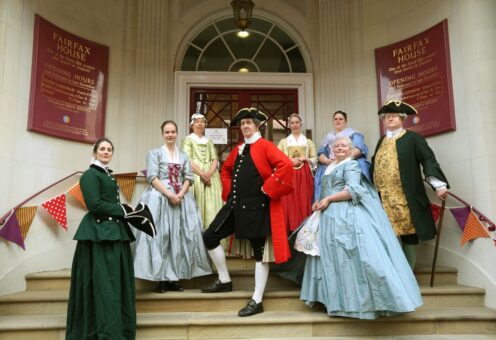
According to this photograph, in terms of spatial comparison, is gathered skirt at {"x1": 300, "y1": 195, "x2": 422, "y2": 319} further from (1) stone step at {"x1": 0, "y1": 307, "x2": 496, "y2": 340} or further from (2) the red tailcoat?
(2) the red tailcoat

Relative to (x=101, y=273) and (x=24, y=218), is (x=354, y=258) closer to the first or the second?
(x=101, y=273)

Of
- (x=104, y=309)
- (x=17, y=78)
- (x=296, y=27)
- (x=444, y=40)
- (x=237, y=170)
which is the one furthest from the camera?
(x=296, y=27)

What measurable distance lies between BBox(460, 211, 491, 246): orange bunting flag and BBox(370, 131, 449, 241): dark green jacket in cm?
40

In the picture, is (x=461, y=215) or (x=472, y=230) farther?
(x=461, y=215)

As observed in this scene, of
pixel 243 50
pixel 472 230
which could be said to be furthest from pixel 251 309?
pixel 243 50

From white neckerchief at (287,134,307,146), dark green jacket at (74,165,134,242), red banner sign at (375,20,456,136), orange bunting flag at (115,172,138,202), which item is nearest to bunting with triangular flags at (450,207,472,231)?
red banner sign at (375,20,456,136)

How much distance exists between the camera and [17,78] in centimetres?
445

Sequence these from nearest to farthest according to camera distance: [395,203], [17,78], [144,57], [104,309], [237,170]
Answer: [104,309] < [237,170] < [395,203] < [17,78] < [144,57]

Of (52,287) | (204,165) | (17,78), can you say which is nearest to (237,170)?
(204,165)

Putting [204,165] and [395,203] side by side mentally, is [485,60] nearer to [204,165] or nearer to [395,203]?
[395,203]

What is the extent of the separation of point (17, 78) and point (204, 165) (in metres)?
2.20

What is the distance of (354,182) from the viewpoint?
3.49 meters

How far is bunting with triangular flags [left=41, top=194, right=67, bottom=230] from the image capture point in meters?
4.58

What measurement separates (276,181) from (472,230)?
7.12ft
